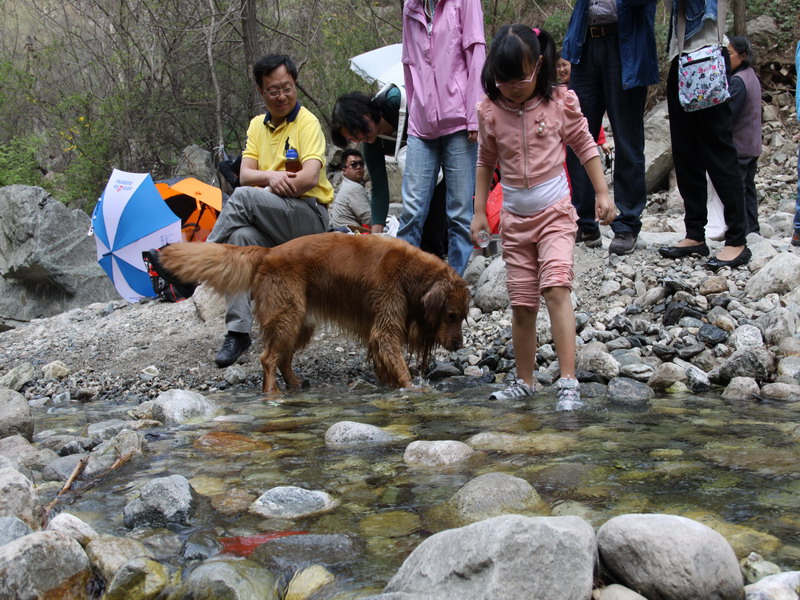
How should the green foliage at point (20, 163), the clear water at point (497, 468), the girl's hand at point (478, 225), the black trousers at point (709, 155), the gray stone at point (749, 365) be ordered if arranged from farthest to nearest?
the green foliage at point (20, 163) → the black trousers at point (709, 155) → the girl's hand at point (478, 225) → the gray stone at point (749, 365) → the clear water at point (497, 468)

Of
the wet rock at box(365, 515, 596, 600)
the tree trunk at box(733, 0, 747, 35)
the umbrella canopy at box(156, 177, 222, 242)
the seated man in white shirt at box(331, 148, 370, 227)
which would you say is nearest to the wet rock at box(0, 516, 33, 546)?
the wet rock at box(365, 515, 596, 600)

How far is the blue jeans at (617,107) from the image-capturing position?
5.95 meters

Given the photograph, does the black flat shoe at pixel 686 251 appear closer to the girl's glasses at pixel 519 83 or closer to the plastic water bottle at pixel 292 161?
the girl's glasses at pixel 519 83

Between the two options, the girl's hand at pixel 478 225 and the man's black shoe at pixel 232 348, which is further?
the man's black shoe at pixel 232 348

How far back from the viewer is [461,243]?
5977 millimetres

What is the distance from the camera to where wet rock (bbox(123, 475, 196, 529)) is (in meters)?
2.52

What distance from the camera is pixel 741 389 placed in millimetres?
4023

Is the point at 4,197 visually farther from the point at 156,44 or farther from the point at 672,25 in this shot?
the point at 672,25

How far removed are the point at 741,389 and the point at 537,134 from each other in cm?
176

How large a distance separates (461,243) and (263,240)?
1.63 m

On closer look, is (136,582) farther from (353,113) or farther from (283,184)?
(353,113)

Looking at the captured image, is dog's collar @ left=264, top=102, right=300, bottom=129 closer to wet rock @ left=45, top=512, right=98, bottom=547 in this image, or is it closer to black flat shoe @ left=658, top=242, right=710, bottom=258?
black flat shoe @ left=658, top=242, right=710, bottom=258

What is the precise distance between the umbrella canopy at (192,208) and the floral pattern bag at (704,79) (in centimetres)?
618

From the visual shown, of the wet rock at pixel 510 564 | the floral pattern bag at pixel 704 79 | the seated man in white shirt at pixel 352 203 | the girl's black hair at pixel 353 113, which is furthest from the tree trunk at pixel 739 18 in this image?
the wet rock at pixel 510 564
